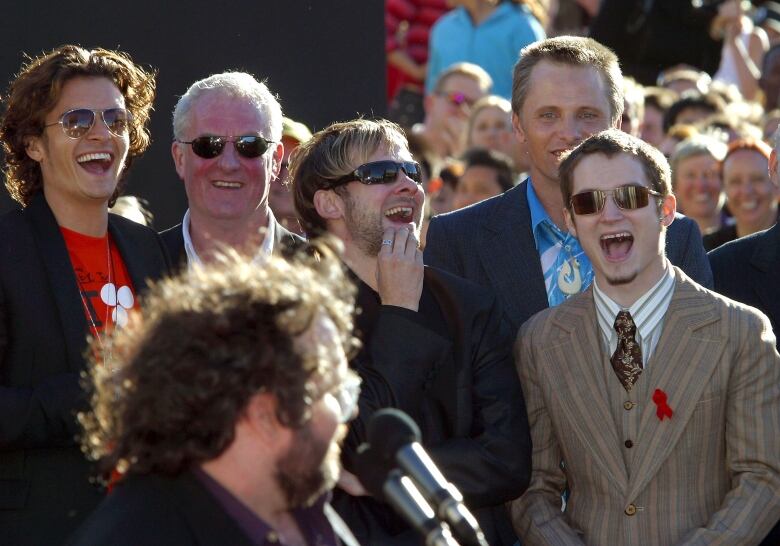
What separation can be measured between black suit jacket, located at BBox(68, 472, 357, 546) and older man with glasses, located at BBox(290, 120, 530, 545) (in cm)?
147

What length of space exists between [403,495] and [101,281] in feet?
7.43

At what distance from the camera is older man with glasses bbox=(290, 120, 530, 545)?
4.75 metres

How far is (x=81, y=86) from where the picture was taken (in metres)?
5.17

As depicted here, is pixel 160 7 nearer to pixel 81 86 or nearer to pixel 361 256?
pixel 81 86

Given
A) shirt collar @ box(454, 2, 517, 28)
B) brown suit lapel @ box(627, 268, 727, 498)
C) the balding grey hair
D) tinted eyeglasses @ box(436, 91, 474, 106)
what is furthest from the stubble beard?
shirt collar @ box(454, 2, 517, 28)

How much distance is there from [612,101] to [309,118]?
1.78 m

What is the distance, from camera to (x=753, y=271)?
5785 millimetres

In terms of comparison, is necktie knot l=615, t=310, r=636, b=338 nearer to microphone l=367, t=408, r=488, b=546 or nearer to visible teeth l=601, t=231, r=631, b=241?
visible teeth l=601, t=231, r=631, b=241

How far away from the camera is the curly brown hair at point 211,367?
10.6ft

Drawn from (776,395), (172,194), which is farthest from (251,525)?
(172,194)

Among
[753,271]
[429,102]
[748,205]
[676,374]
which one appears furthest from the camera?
[429,102]

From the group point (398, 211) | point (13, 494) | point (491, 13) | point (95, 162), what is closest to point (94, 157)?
point (95, 162)

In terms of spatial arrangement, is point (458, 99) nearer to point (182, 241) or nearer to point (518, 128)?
point (518, 128)

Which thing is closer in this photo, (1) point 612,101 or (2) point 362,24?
(1) point 612,101
